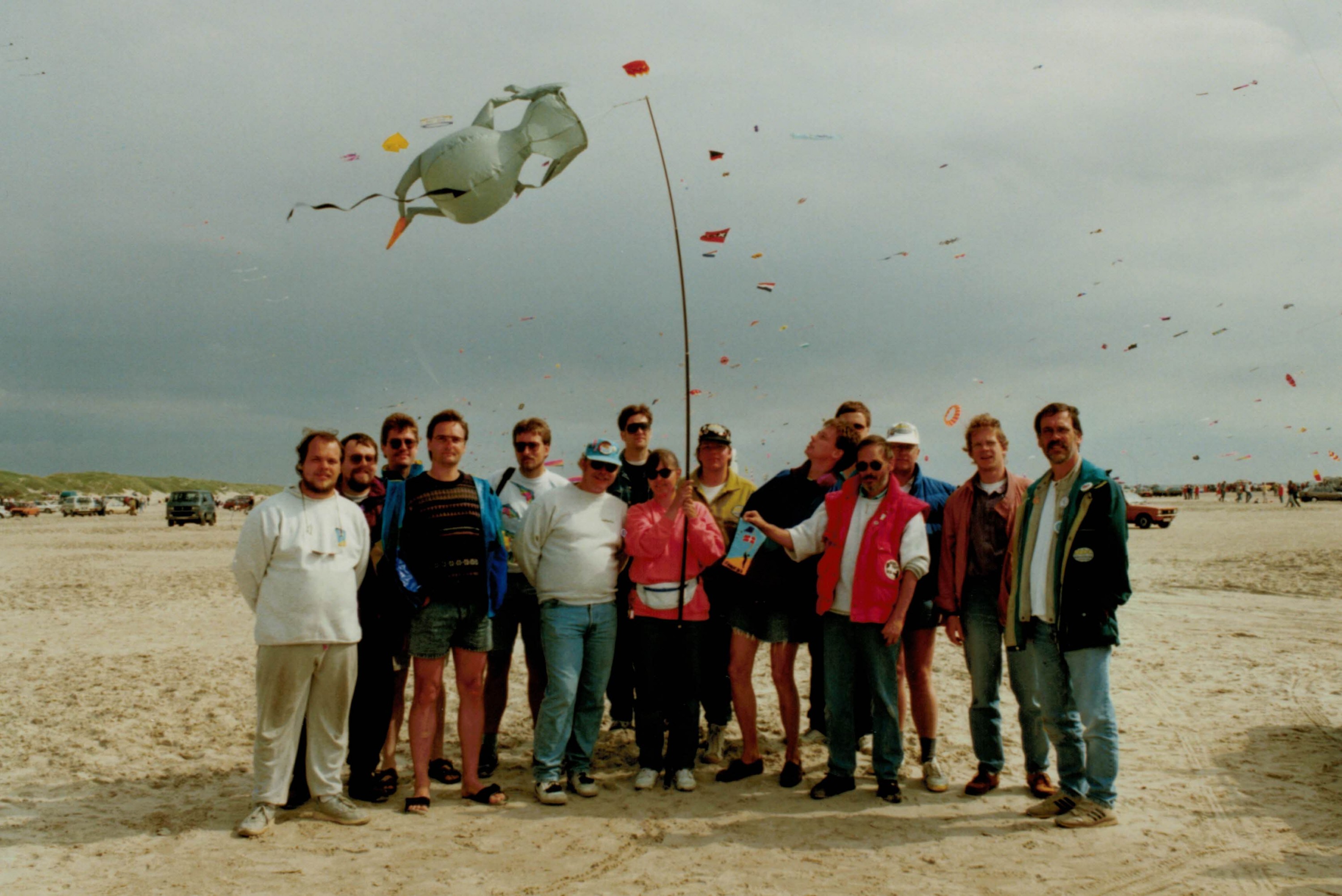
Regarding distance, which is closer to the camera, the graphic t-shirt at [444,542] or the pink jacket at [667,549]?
the graphic t-shirt at [444,542]

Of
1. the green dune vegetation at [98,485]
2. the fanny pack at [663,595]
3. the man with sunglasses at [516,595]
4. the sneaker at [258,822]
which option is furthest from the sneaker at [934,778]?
the green dune vegetation at [98,485]

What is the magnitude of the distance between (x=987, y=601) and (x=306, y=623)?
3554 millimetres

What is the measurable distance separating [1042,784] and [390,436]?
411 cm

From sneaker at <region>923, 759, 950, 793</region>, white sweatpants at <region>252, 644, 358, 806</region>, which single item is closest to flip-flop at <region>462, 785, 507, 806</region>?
white sweatpants at <region>252, 644, 358, 806</region>

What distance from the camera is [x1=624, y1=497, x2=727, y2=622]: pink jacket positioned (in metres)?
4.88

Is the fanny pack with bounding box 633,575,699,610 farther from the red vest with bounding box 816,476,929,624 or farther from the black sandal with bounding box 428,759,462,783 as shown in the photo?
the black sandal with bounding box 428,759,462,783

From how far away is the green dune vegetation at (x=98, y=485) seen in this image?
111 metres

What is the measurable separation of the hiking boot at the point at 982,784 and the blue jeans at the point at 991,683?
0.06 ft

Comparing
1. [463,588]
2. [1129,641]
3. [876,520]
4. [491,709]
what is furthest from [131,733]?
[1129,641]

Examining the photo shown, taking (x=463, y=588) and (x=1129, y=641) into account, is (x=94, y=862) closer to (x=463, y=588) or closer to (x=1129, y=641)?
Result: (x=463, y=588)

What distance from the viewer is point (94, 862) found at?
3971 millimetres

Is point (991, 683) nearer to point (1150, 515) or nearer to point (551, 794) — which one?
point (551, 794)

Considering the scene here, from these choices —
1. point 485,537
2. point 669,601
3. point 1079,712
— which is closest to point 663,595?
point 669,601

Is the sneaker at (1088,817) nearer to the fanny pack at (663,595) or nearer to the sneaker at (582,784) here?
the fanny pack at (663,595)
